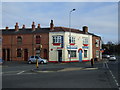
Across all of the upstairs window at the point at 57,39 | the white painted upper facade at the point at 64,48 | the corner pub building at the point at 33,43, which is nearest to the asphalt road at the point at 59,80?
the white painted upper facade at the point at 64,48

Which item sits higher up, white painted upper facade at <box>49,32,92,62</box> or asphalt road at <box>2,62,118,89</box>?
white painted upper facade at <box>49,32,92,62</box>

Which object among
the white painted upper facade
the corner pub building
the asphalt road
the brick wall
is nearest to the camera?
the asphalt road

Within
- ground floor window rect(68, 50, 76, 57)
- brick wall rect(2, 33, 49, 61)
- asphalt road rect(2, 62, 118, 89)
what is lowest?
asphalt road rect(2, 62, 118, 89)

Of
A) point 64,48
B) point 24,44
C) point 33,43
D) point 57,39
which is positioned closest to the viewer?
point 64,48

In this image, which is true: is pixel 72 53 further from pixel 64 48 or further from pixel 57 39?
pixel 57 39

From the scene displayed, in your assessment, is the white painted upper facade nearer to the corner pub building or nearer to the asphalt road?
the corner pub building

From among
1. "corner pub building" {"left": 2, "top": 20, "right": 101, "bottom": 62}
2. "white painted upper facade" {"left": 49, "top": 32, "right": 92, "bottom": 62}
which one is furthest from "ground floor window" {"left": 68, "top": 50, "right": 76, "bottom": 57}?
"corner pub building" {"left": 2, "top": 20, "right": 101, "bottom": 62}

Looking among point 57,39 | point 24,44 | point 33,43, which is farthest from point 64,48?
point 24,44

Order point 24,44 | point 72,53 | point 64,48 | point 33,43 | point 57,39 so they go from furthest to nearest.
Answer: point 24,44 < point 72,53 < point 33,43 < point 57,39 < point 64,48

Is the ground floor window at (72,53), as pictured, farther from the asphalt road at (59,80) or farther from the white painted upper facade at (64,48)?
the asphalt road at (59,80)

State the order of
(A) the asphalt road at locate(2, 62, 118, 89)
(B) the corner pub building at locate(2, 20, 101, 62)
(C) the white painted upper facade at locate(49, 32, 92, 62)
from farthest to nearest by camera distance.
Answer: (B) the corner pub building at locate(2, 20, 101, 62) → (C) the white painted upper facade at locate(49, 32, 92, 62) → (A) the asphalt road at locate(2, 62, 118, 89)

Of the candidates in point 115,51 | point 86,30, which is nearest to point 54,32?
point 86,30

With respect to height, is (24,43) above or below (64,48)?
above

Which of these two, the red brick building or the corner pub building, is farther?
the red brick building
